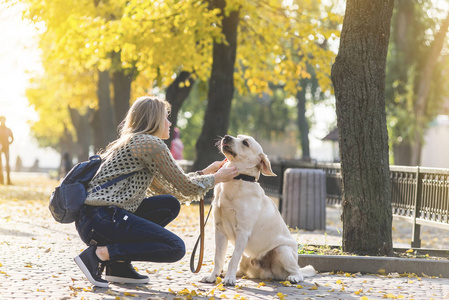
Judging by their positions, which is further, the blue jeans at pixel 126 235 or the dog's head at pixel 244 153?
the dog's head at pixel 244 153

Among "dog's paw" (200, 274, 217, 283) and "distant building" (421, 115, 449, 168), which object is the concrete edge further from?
"distant building" (421, 115, 449, 168)

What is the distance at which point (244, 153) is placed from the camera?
21.3 ft

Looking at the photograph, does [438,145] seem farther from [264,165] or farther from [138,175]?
[138,175]

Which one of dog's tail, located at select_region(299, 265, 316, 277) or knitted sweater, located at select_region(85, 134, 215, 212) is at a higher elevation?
knitted sweater, located at select_region(85, 134, 215, 212)

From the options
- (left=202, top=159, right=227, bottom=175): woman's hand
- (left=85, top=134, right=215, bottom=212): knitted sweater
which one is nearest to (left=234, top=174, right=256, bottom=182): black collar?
(left=202, top=159, right=227, bottom=175): woman's hand

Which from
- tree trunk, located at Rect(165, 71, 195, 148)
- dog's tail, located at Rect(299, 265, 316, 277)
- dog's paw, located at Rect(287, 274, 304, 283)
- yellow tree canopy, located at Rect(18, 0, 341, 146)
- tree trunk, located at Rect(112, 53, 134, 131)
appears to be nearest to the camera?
dog's paw, located at Rect(287, 274, 304, 283)

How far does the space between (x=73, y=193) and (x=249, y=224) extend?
1.69 meters

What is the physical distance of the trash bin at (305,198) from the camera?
1309 centimetres

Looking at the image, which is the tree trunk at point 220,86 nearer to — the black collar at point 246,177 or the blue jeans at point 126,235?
the black collar at point 246,177

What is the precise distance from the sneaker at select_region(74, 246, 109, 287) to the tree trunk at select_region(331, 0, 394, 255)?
3621 mm

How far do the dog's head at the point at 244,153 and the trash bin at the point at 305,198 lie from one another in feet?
21.5

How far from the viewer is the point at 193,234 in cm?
1184

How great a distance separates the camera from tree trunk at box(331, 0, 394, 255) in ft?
27.5

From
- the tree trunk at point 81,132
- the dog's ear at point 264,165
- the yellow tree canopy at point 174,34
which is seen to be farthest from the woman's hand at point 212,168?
the tree trunk at point 81,132
